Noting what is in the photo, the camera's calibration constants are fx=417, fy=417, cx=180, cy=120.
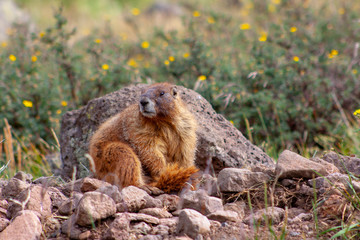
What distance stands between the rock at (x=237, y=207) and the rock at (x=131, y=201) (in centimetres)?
69

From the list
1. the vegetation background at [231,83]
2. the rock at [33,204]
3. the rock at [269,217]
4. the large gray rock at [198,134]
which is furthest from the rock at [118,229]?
the vegetation background at [231,83]

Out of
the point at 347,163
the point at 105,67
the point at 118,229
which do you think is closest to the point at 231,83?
the point at 105,67

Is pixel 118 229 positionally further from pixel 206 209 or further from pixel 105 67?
pixel 105 67

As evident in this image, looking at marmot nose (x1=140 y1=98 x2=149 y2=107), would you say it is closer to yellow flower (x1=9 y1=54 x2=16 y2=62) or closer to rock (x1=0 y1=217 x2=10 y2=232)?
rock (x1=0 y1=217 x2=10 y2=232)

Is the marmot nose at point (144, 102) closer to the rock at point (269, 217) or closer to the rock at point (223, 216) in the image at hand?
the rock at point (223, 216)

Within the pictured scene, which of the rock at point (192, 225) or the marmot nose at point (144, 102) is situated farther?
the marmot nose at point (144, 102)

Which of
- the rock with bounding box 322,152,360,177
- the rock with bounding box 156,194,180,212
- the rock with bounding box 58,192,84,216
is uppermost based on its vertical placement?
the rock with bounding box 58,192,84,216

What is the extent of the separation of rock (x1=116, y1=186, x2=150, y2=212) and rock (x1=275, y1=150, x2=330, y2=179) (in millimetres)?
1151

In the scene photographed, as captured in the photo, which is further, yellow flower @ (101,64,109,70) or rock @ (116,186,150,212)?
yellow flower @ (101,64,109,70)

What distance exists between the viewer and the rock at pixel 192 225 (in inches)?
115

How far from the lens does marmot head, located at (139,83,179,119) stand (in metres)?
4.38

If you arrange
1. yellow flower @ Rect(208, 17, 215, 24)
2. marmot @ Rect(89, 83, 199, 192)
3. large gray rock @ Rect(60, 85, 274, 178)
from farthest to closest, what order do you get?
yellow flower @ Rect(208, 17, 215, 24)
large gray rock @ Rect(60, 85, 274, 178)
marmot @ Rect(89, 83, 199, 192)

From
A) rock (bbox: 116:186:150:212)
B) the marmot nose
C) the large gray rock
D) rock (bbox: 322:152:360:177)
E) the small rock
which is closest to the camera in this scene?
the small rock

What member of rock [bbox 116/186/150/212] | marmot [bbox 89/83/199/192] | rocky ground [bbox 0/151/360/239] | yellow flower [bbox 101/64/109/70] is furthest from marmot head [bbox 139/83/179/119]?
yellow flower [bbox 101/64/109/70]
